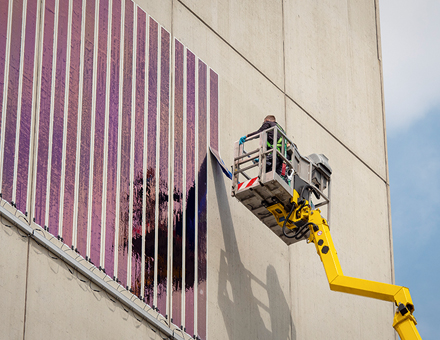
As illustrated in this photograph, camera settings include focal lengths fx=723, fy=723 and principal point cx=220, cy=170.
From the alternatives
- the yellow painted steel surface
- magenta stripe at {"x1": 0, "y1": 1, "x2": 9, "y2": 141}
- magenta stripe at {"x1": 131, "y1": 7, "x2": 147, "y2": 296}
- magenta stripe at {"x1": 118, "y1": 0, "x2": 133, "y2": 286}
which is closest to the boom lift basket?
the yellow painted steel surface

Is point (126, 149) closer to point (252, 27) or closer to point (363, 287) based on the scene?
point (363, 287)

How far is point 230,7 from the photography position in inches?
641

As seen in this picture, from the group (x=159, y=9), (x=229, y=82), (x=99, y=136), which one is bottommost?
(x=99, y=136)

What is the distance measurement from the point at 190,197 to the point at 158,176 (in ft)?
2.99

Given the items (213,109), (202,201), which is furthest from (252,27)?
(202,201)

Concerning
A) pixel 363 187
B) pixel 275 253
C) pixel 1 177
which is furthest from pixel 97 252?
pixel 363 187

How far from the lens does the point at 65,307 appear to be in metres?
10.4

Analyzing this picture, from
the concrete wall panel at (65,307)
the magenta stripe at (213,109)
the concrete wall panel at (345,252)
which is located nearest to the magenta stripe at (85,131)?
the concrete wall panel at (65,307)

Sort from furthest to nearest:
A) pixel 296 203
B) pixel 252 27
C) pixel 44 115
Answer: pixel 252 27, pixel 296 203, pixel 44 115

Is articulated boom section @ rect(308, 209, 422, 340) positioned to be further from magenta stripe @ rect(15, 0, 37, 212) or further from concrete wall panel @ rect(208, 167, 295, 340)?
magenta stripe @ rect(15, 0, 37, 212)

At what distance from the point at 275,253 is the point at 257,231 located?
73cm

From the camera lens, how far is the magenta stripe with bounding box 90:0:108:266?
Result: 11.3 meters

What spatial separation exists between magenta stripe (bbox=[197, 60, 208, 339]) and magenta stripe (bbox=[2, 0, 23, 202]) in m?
4.23

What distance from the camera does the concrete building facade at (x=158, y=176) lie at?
10562 mm
